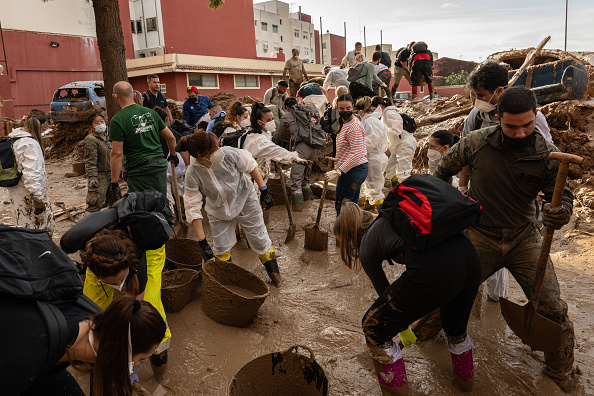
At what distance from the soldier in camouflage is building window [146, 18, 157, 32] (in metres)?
27.8

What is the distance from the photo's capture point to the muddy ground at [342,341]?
9.51ft

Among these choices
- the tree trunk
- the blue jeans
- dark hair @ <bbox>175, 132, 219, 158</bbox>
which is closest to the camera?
dark hair @ <bbox>175, 132, 219, 158</bbox>

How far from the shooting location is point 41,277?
149 centimetres

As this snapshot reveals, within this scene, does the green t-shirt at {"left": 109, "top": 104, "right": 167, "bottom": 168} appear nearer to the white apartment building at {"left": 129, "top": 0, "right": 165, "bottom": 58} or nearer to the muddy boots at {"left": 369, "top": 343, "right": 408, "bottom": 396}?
the muddy boots at {"left": 369, "top": 343, "right": 408, "bottom": 396}

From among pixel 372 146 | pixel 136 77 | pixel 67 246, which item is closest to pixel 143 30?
pixel 136 77

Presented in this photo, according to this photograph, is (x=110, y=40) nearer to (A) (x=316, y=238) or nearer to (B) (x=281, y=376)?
(A) (x=316, y=238)

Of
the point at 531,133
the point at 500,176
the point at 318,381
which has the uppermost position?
the point at 531,133

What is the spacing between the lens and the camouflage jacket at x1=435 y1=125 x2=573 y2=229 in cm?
252

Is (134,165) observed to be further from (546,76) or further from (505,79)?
(546,76)

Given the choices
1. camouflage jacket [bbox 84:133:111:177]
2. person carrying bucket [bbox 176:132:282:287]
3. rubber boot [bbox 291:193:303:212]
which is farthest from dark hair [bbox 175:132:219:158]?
rubber boot [bbox 291:193:303:212]

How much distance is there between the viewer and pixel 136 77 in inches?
903

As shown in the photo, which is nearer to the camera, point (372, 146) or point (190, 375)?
point (190, 375)

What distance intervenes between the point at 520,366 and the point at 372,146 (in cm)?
375

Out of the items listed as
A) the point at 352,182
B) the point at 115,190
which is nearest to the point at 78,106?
the point at 115,190
